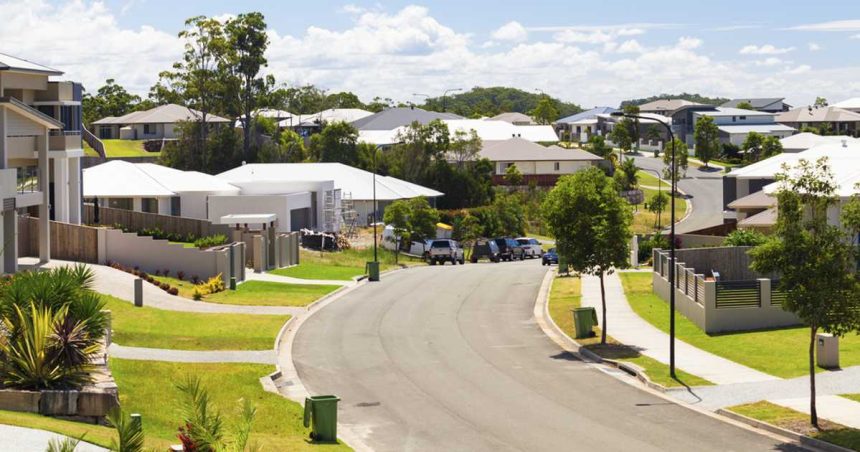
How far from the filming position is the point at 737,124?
18550 cm

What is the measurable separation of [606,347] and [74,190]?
2957 centimetres

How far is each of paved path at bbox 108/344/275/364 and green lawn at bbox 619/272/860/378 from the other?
46.5 ft

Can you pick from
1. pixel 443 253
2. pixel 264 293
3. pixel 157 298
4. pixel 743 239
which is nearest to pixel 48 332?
pixel 157 298

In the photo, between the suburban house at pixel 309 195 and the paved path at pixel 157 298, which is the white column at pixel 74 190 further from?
the suburban house at pixel 309 195

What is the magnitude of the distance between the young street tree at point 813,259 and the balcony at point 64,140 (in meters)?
35.3

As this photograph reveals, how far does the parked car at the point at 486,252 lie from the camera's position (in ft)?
279

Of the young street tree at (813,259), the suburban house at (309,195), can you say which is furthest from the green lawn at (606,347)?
the suburban house at (309,195)

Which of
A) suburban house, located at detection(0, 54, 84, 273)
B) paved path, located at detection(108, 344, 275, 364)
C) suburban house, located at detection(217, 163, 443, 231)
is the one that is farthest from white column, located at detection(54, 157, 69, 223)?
paved path, located at detection(108, 344, 275, 364)

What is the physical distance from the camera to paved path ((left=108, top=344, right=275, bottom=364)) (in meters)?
32.7

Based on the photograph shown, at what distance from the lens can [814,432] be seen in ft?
83.1

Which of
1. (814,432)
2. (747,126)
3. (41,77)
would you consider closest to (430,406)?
(814,432)

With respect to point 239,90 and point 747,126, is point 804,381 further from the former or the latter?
point 747,126

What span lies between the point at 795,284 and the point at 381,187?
74484 mm

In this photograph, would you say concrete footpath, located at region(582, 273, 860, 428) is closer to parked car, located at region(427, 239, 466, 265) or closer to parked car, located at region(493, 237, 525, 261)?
parked car, located at region(427, 239, 466, 265)
